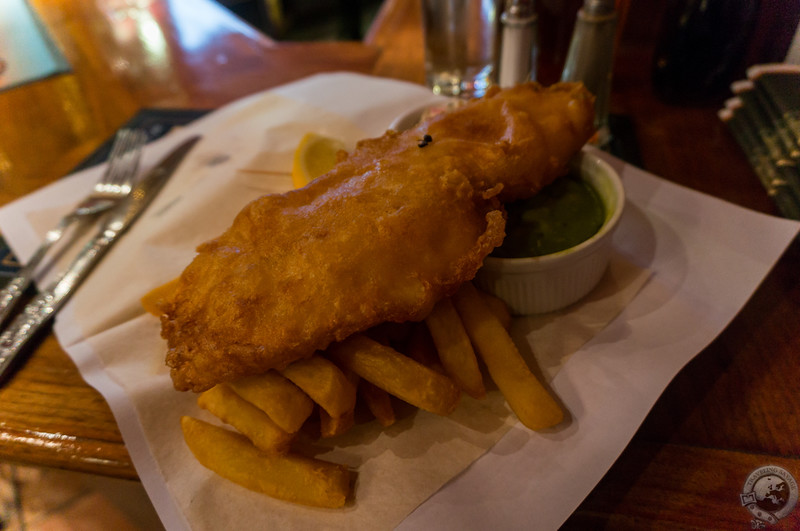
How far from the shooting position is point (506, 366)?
1312 mm

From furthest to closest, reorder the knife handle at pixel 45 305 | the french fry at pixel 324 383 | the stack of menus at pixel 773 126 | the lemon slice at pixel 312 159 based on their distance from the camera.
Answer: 1. the lemon slice at pixel 312 159
2. the stack of menus at pixel 773 126
3. the knife handle at pixel 45 305
4. the french fry at pixel 324 383

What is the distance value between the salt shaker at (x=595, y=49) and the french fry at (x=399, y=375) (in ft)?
5.00

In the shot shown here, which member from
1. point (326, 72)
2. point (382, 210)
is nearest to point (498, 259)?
point (382, 210)

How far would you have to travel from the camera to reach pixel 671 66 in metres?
2.52

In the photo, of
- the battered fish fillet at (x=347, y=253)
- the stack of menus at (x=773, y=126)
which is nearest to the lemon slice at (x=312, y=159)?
the battered fish fillet at (x=347, y=253)

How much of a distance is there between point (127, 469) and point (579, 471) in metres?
1.13

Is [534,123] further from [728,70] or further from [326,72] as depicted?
[326,72]

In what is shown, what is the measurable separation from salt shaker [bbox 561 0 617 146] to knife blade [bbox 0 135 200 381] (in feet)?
5.85

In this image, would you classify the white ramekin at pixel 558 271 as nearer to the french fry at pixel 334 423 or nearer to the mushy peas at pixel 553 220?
the mushy peas at pixel 553 220

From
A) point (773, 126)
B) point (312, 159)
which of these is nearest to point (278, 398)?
point (312, 159)

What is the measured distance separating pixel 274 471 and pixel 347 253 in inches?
20.8

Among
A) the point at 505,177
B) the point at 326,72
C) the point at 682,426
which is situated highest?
the point at 505,177

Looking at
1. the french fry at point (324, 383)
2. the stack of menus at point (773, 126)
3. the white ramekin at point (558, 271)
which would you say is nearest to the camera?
the french fry at point (324, 383)

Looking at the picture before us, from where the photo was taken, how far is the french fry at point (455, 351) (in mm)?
1294
